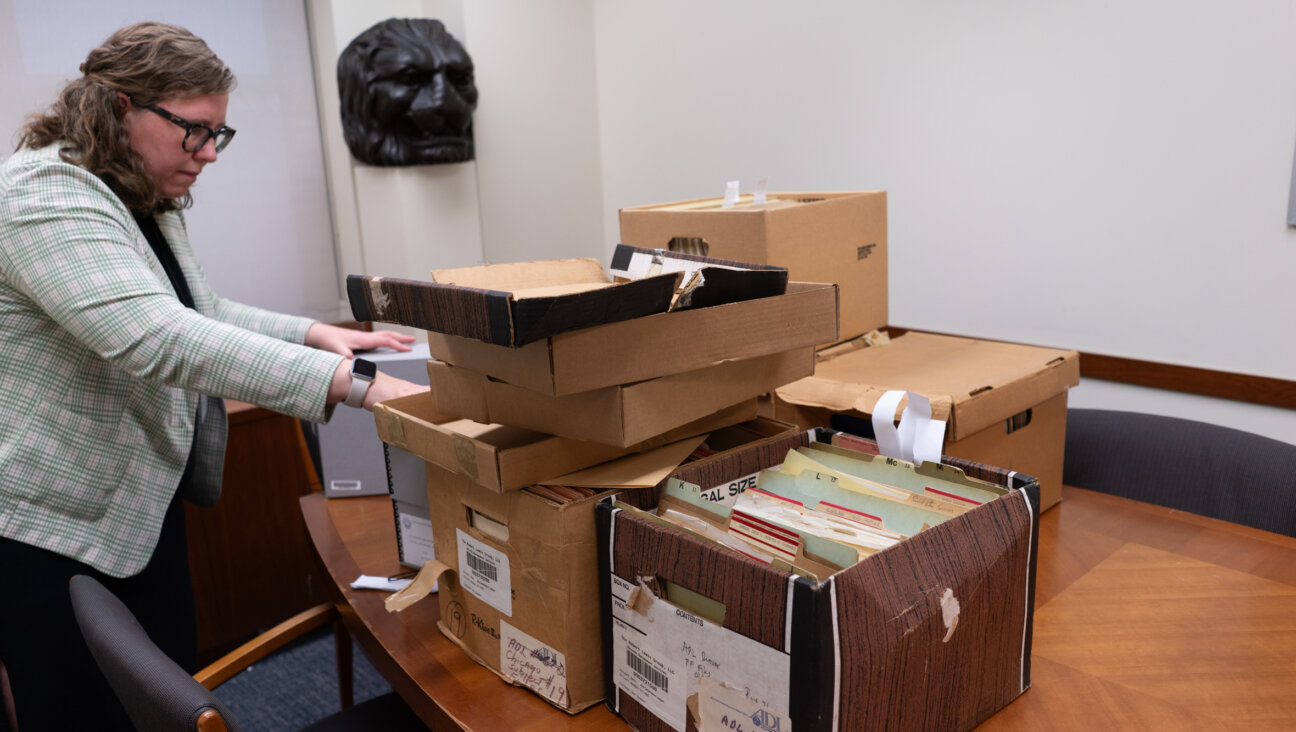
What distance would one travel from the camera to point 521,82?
3072 millimetres

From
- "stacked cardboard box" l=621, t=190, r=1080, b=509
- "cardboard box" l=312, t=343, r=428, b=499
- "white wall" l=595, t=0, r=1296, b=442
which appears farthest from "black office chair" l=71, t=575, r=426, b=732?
"white wall" l=595, t=0, r=1296, b=442

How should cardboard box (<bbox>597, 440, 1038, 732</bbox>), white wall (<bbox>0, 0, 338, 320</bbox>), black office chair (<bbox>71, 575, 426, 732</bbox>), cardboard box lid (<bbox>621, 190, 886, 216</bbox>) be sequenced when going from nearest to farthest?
cardboard box (<bbox>597, 440, 1038, 732</bbox>)
black office chair (<bbox>71, 575, 426, 732</bbox>)
cardboard box lid (<bbox>621, 190, 886, 216</bbox>)
white wall (<bbox>0, 0, 338, 320</bbox>)

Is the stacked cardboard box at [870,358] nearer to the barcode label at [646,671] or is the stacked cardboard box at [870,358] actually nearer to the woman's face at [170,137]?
the barcode label at [646,671]

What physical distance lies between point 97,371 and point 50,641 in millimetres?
425

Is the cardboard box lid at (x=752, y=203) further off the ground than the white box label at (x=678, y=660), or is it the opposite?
the cardboard box lid at (x=752, y=203)

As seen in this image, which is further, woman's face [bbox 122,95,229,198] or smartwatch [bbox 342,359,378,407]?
woman's face [bbox 122,95,229,198]

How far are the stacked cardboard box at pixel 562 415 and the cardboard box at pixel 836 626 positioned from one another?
7cm

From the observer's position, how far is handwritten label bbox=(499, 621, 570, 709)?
36.7 inches

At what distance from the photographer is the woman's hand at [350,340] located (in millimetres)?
1639

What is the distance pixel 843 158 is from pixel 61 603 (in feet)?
7.02

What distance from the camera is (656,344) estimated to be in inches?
35.1

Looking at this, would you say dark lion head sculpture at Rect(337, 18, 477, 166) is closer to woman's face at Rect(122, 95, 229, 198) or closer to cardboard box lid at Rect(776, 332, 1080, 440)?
woman's face at Rect(122, 95, 229, 198)

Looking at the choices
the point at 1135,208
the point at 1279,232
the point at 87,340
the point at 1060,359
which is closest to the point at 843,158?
the point at 1135,208

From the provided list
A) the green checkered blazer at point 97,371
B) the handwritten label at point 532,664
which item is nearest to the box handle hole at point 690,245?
the green checkered blazer at point 97,371
